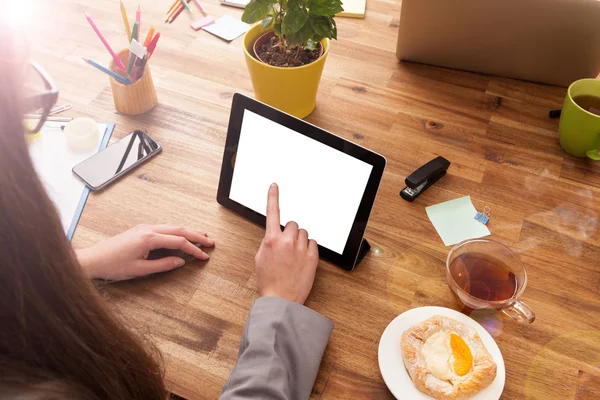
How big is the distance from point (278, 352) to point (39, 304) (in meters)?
0.36

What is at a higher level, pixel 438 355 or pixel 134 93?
pixel 134 93

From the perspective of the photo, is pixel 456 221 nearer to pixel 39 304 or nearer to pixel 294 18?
pixel 294 18

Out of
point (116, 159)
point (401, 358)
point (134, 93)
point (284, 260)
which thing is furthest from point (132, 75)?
point (401, 358)

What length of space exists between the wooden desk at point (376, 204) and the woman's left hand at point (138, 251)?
24mm

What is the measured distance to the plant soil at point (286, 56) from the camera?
104cm

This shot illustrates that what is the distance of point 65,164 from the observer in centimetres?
104

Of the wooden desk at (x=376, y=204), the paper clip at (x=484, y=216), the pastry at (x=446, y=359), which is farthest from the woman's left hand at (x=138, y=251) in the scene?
the paper clip at (x=484, y=216)

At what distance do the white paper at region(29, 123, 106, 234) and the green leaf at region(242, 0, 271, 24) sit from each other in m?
0.41

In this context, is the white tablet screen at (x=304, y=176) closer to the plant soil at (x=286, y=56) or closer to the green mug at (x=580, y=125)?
the plant soil at (x=286, y=56)

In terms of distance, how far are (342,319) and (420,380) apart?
160 mm

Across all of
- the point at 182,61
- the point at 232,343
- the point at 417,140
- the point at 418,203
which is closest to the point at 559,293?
the point at 418,203

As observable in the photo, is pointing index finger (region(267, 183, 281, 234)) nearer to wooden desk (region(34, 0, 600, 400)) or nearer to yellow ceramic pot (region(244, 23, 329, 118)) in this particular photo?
wooden desk (region(34, 0, 600, 400))

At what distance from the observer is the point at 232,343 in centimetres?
80

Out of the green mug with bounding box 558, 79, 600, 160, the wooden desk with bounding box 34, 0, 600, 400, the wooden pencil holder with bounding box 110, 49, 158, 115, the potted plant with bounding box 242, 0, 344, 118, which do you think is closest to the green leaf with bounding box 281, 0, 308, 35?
the potted plant with bounding box 242, 0, 344, 118
